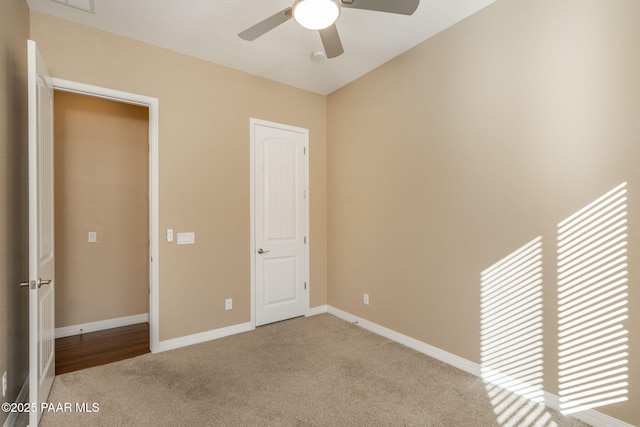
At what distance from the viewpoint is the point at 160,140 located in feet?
9.98

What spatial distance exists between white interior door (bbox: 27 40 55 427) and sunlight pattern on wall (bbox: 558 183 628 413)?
10.8 feet

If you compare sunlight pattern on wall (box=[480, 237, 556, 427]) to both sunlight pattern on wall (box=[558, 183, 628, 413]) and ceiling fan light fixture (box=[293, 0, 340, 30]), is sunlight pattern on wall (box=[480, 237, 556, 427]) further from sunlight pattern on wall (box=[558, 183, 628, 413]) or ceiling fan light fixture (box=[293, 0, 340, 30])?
ceiling fan light fixture (box=[293, 0, 340, 30])

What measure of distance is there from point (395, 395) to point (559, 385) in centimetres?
109

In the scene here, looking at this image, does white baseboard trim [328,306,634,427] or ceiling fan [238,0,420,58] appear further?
white baseboard trim [328,306,634,427]

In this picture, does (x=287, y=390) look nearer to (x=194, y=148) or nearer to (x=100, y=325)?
(x=194, y=148)

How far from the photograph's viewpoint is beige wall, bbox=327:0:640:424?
1.90 m

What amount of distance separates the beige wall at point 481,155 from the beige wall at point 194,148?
1.28 meters

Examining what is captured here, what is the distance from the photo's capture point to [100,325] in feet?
12.0

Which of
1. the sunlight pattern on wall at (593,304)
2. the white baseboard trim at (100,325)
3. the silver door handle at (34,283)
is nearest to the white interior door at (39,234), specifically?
the silver door handle at (34,283)

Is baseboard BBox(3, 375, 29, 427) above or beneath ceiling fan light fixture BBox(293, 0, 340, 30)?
beneath

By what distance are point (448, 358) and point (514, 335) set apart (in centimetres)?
65

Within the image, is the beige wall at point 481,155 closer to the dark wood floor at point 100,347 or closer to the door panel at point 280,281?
the door panel at point 280,281

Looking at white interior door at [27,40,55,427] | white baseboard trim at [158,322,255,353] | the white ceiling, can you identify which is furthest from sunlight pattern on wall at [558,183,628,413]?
white interior door at [27,40,55,427]

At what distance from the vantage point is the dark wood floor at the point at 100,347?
280 cm
